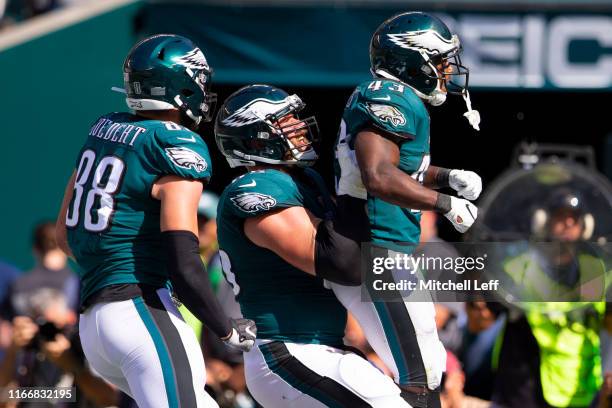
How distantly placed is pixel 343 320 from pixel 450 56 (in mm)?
1011

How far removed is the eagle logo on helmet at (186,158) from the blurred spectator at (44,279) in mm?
3243

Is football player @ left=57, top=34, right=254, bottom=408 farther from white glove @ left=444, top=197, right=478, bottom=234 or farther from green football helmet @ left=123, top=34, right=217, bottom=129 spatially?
white glove @ left=444, top=197, right=478, bottom=234

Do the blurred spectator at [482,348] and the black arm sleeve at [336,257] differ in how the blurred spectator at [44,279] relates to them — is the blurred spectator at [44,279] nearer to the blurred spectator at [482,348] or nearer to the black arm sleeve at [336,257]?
the blurred spectator at [482,348]

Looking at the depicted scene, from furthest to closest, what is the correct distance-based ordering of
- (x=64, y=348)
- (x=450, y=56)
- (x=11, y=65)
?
(x=11, y=65)
(x=64, y=348)
(x=450, y=56)

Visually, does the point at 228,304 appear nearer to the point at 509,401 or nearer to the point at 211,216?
the point at 211,216

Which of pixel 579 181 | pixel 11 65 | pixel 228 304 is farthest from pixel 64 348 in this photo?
pixel 11 65

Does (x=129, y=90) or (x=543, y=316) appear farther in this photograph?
(x=543, y=316)

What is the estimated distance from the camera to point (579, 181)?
759 cm

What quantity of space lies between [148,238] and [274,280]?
46cm

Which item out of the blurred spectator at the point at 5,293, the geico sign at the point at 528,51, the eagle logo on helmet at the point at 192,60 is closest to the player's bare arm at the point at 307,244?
the eagle logo on helmet at the point at 192,60

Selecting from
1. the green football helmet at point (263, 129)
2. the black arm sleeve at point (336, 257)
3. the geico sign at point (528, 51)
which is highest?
the green football helmet at point (263, 129)

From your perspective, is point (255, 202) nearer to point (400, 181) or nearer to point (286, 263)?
point (286, 263)

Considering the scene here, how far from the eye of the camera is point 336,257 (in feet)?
14.3

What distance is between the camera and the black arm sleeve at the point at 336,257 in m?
Answer: 4.37
